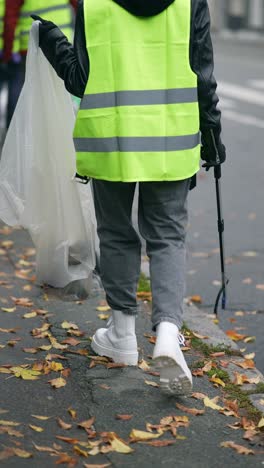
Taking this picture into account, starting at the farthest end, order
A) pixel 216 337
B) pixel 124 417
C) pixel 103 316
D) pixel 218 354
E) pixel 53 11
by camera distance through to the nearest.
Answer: pixel 53 11, pixel 103 316, pixel 216 337, pixel 218 354, pixel 124 417

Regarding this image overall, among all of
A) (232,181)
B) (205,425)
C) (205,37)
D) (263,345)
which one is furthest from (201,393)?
(232,181)

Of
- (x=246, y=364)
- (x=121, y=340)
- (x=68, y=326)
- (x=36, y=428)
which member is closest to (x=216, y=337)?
(x=246, y=364)

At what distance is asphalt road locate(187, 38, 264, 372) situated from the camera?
20.8 feet

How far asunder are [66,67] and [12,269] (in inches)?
90.8

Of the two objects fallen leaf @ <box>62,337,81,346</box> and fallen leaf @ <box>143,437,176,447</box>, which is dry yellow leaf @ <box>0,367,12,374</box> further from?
fallen leaf @ <box>143,437,176,447</box>

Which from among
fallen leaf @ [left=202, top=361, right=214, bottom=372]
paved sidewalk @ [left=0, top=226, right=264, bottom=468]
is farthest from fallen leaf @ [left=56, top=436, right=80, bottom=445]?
fallen leaf @ [left=202, top=361, right=214, bottom=372]

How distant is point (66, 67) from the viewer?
4.64 meters

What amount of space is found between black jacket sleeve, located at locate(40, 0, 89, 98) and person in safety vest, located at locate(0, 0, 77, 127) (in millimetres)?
2970

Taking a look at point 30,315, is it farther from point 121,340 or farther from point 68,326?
point 121,340

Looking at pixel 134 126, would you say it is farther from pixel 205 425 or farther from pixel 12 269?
pixel 12 269

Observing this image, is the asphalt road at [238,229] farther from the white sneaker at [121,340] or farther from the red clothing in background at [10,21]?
the red clothing in background at [10,21]

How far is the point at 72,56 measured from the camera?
464 centimetres

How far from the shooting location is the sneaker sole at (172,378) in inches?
Answer: 169

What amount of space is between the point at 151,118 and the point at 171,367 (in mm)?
979
